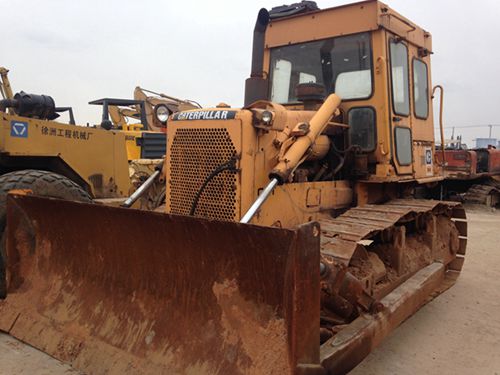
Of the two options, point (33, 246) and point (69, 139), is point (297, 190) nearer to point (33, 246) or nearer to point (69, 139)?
point (33, 246)

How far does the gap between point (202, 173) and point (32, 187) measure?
177 cm

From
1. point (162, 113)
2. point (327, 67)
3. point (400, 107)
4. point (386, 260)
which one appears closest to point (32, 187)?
point (162, 113)

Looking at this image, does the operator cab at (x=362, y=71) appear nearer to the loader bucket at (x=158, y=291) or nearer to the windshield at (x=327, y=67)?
the windshield at (x=327, y=67)

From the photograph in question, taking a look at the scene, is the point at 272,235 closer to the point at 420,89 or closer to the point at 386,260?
the point at 386,260

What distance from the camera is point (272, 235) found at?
2477mm

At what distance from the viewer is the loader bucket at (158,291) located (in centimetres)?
249

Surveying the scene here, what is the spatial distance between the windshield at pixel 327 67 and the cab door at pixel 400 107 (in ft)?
0.99

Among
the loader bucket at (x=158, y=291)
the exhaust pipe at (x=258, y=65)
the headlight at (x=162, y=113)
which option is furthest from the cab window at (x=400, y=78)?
the loader bucket at (x=158, y=291)

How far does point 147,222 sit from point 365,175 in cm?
254

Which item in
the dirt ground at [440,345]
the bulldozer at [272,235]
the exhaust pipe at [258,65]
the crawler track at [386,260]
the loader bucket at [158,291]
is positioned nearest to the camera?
the loader bucket at [158,291]

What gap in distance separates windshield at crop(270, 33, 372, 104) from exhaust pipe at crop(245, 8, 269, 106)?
108 cm

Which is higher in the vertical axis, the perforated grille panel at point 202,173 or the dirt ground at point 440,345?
the perforated grille panel at point 202,173

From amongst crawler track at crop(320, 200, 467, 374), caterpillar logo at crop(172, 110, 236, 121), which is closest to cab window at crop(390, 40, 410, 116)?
crawler track at crop(320, 200, 467, 374)

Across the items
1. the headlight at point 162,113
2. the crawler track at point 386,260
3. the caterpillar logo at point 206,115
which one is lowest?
the crawler track at point 386,260
